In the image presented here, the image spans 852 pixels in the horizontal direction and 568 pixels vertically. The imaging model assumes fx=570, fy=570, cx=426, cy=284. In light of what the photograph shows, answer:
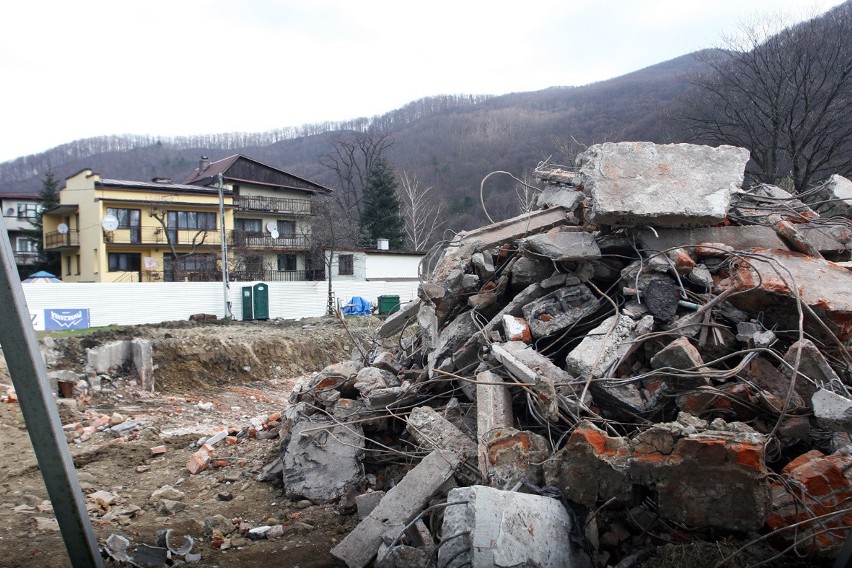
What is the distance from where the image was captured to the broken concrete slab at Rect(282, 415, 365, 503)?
5.22 meters

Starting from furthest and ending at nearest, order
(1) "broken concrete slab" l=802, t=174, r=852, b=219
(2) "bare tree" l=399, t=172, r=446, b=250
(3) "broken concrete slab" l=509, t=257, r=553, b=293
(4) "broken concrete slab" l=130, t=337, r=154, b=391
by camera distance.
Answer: (2) "bare tree" l=399, t=172, r=446, b=250 → (4) "broken concrete slab" l=130, t=337, r=154, b=391 → (1) "broken concrete slab" l=802, t=174, r=852, b=219 → (3) "broken concrete slab" l=509, t=257, r=553, b=293

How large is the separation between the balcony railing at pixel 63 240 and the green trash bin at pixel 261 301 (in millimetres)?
18192

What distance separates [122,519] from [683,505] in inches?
183

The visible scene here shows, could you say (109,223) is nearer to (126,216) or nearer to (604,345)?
(126,216)

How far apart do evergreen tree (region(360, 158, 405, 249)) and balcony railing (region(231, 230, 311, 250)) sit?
577cm

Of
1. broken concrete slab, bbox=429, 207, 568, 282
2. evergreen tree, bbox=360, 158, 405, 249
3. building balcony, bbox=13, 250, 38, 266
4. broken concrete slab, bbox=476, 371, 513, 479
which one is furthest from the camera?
evergreen tree, bbox=360, 158, 405, 249

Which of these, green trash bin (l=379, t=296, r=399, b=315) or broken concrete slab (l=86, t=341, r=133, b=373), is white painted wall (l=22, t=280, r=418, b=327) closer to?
green trash bin (l=379, t=296, r=399, b=315)

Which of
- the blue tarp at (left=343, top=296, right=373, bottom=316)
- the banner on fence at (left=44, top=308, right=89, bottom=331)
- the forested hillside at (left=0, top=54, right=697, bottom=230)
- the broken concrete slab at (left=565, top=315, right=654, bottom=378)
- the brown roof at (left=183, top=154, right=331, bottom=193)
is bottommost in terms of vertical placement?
the blue tarp at (left=343, top=296, right=373, bottom=316)

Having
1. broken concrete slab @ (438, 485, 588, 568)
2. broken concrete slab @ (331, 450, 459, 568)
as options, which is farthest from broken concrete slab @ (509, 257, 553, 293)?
broken concrete slab @ (438, 485, 588, 568)

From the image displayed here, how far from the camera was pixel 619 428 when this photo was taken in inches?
164

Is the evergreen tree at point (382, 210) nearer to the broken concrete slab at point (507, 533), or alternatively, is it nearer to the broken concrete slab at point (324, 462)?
the broken concrete slab at point (324, 462)

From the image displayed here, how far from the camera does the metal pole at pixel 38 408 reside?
285cm

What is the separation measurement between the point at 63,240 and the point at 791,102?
38.9 m

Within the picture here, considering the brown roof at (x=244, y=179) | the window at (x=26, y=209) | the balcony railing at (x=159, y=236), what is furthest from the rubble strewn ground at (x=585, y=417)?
the window at (x=26, y=209)
